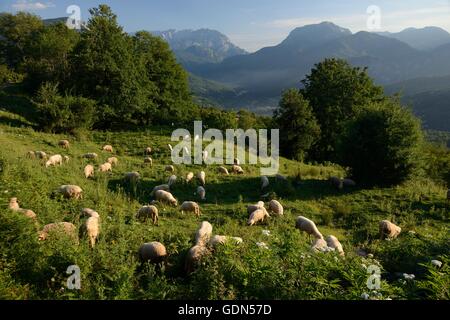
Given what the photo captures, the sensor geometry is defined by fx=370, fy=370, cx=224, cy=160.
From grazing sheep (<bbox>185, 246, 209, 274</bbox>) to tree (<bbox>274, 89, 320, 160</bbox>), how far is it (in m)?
28.9

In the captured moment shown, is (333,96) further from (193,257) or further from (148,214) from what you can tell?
(193,257)

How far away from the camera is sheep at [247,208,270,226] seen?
1261 centimetres

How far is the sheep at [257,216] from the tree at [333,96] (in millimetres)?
28303

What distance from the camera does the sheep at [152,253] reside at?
320 inches

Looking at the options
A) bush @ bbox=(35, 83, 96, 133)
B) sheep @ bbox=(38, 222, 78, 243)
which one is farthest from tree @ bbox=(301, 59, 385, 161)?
sheep @ bbox=(38, 222, 78, 243)

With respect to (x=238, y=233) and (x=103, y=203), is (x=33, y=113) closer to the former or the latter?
(x=103, y=203)

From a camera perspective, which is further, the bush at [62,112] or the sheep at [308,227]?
the bush at [62,112]

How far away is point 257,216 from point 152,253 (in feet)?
17.8

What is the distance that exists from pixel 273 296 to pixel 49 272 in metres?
4.01

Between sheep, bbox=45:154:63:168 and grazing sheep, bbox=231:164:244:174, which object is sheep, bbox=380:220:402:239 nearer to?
grazing sheep, bbox=231:164:244:174

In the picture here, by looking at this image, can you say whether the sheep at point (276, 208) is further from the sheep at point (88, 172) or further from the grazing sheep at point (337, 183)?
the sheep at point (88, 172)

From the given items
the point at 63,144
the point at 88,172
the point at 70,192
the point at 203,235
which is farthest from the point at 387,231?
the point at 63,144

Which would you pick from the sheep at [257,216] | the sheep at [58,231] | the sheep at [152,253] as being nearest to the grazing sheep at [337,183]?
the sheep at [257,216]

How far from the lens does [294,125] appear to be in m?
36.4
